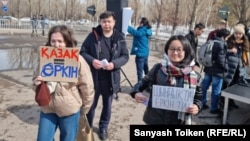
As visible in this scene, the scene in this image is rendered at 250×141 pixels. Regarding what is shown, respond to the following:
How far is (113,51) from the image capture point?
3.94 meters

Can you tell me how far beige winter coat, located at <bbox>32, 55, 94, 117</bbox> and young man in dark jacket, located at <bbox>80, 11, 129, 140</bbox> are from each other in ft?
2.39

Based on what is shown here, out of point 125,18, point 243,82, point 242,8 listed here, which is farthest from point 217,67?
point 242,8

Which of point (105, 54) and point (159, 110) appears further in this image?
point (105, 54)

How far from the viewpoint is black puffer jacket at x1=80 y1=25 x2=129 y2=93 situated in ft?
12.7

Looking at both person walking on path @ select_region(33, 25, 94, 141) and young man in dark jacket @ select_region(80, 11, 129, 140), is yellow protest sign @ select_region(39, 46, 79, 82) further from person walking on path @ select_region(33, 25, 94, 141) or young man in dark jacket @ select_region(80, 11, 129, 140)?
young man in dark jacket @ select_region(80, 11, 129, 140)

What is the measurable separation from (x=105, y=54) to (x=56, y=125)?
1.24 meters

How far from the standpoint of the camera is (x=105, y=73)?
401cm

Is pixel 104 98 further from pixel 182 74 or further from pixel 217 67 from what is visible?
pixel 217 67

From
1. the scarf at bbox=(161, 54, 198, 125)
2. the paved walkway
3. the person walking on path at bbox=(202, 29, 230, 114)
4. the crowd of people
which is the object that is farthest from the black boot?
the scarf at bbox=(161, 54, 198, 125)

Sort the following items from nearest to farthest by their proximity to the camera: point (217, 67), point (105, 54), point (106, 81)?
point (105, 54)
point (106, 81)
point (217, 67)

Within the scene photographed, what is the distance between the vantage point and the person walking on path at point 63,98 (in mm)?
2922

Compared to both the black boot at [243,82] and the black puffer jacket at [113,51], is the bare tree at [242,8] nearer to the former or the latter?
the black boot at [243,82]

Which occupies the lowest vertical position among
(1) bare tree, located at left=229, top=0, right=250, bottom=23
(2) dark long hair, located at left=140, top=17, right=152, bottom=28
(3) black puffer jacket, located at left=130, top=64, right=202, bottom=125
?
(3) black puffer jacket, located at left=130, top=64, right=202, bottom=125

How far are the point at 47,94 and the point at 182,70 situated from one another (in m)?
1.28
